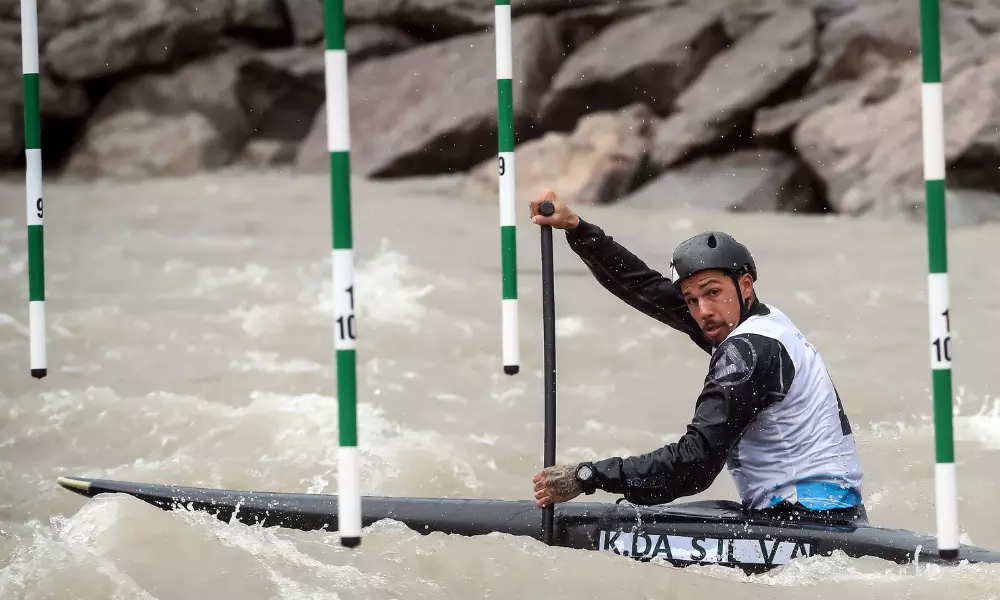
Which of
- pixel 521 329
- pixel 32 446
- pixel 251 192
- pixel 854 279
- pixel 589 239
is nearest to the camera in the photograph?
pixel 589 239

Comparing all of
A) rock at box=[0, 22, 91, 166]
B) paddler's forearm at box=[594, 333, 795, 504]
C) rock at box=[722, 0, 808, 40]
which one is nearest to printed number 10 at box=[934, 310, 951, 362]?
paddler's forearm at box=[594, 333, 795, 504]

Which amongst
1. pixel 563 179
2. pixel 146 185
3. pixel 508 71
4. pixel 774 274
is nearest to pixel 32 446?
pixel 508 71

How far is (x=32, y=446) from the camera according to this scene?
512 centimetres

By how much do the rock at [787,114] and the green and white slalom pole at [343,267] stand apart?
8305 millimetres

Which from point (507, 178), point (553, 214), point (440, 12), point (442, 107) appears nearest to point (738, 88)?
point (442, 107)

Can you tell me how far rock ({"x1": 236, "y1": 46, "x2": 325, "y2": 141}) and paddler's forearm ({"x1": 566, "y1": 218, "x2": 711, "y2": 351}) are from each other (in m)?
10.1

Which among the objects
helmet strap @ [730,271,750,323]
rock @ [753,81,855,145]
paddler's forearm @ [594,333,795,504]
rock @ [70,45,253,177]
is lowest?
paddler's forearm @ [594,333,795,504]

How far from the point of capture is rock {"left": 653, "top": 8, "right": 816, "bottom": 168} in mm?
10617

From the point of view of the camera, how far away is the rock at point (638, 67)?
11344mm

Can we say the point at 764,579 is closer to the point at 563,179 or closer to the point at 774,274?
the point at 774,274

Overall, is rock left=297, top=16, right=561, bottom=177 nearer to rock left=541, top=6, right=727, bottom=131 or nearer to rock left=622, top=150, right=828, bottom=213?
rock left=541, top=6, right=727, bottom=131

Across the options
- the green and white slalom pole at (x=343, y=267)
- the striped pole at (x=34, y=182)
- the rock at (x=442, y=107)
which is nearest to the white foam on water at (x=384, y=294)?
the striped pole at (x=34, y=182)

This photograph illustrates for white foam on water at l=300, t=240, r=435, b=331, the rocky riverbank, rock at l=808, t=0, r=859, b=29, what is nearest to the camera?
white foam on water at l=300, t=240, r=435, b=331

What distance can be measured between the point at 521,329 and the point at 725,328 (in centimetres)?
418
